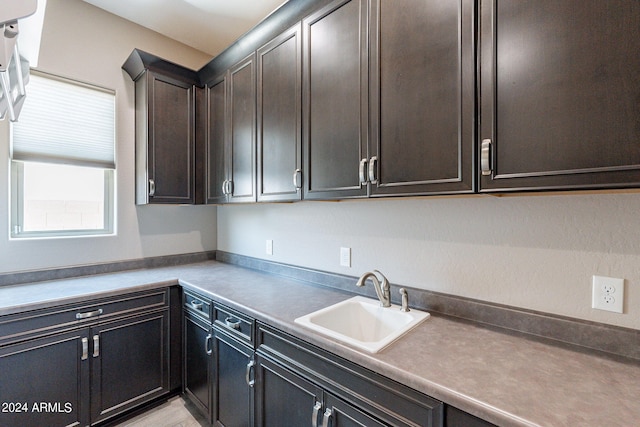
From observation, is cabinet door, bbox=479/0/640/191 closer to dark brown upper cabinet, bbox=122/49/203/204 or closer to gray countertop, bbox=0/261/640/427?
gray countertop, bbox=0/261/640/427

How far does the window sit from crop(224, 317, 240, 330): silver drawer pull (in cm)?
146

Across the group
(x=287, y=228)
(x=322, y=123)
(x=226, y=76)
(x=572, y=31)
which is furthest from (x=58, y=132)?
(x=572, y=31)

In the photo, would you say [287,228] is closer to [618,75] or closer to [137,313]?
[137,313]

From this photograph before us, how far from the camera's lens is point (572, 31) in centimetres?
90

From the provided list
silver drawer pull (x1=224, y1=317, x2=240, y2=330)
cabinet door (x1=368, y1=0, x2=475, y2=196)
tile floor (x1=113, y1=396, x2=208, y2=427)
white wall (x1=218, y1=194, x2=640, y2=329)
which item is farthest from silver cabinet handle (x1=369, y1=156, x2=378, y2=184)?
tile floor (x1=113, y1=396, x2=208, y2=427)

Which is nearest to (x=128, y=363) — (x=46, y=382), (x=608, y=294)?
(x=46, y=382)

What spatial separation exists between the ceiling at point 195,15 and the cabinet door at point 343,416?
2.52 meters

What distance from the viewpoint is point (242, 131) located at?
2133mm

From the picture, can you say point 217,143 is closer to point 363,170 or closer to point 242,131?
point 242,131

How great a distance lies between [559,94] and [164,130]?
8.11ft

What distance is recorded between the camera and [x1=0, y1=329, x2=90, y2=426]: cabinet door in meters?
1.60

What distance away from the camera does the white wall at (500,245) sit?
1073mm

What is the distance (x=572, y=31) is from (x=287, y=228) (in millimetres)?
1833

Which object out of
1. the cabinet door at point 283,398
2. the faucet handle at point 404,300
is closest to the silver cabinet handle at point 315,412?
the cabinet door at point 283,398
